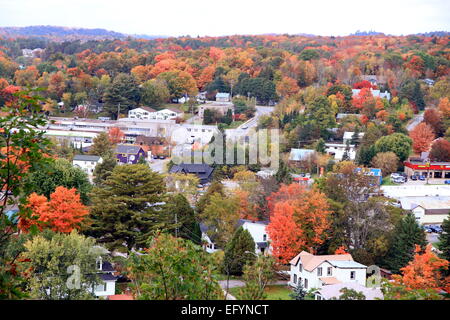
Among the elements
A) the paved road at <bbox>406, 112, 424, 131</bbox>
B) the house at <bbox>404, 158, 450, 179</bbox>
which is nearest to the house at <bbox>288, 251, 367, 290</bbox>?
the house at <bbox>404, 158, 450, 179</bbox>

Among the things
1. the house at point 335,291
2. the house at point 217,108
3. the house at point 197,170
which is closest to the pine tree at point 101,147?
the house at point 197,170

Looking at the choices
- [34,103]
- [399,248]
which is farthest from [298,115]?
[34,103]

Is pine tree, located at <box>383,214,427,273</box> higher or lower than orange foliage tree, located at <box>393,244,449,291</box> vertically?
lower

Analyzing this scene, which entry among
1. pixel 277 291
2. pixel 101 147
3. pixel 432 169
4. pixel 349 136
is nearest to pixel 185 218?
pixel 277 291

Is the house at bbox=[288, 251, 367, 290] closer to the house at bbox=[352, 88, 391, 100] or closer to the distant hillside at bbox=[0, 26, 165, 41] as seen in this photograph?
the house at bbox=[352, 88, 391, 100]

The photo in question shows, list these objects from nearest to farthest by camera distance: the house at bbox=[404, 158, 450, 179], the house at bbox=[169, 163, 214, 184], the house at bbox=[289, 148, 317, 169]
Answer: the house at bbox=[169, 163, 214, 184], the house at bbox=[404, 158, 450, 179], the house at bbox=[289, 148, 317, 169]
